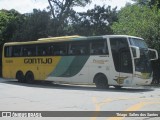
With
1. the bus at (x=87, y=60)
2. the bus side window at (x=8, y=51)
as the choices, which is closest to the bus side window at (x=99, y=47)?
the bus at (x=87, y=60)

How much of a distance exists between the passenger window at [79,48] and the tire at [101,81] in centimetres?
169

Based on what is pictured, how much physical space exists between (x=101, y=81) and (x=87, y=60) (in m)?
1.62

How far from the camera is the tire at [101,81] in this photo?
926 inches

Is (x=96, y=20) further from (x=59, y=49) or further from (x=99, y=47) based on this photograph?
(x=99, y=47)

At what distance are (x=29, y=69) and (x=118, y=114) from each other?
17370 millimetres

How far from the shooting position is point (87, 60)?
24.3 m

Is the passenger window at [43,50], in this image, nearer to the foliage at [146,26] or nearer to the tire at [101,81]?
the tire at [101,81]

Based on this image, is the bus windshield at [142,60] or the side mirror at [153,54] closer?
the bus windshield at [142,60]

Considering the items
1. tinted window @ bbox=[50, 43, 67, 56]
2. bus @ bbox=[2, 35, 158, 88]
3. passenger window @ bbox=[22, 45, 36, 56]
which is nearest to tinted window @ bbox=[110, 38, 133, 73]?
bus @ bbox=[2, 35, 158, 88]

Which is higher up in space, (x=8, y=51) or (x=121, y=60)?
(x=8, y=51)

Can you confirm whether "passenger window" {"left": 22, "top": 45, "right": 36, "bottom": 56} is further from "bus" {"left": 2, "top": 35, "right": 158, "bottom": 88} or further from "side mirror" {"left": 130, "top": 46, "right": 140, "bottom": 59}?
"side mirror" {"left": 130, "top": 46, "right": 140, "bottom": 59}

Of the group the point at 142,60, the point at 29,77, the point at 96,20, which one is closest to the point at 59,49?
the point at 29,77

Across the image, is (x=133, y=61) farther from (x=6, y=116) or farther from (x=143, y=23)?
(x=6, y=116)

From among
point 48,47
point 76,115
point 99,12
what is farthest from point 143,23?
point 99,12
